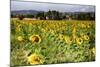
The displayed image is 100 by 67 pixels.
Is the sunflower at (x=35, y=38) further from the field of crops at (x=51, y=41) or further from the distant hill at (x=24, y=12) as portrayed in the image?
the distant hill at (x=24, y=12)

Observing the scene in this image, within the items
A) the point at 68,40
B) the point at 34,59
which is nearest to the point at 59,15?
the point at 68,40

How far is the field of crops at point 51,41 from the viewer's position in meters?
2.23

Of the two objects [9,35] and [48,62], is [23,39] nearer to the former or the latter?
[9,35]

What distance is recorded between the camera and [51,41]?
7.70ft

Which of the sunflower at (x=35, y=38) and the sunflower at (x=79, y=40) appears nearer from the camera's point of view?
the sunflower at (x=35, y=38)

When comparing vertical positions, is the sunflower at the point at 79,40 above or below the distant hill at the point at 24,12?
below

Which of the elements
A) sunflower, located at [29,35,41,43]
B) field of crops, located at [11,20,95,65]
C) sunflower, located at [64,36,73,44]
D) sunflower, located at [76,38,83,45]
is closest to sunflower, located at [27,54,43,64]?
field of crops, located at [11,20,95,65]

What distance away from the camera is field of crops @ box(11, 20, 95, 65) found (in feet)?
7.32

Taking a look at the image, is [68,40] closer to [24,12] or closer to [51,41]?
[51,41]

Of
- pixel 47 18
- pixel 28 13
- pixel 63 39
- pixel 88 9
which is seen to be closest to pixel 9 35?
pixel 28 13

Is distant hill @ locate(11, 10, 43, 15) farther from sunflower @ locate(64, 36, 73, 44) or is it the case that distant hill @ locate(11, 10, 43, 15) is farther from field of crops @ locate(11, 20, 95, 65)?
sunflower @ locate(64, 36, 73, 44)

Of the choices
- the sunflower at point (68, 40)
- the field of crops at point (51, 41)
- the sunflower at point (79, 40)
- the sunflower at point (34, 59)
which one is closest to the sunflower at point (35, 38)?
the field of crops at point (51, 41)

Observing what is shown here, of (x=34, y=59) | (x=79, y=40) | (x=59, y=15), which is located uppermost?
(x=59, y=15)
